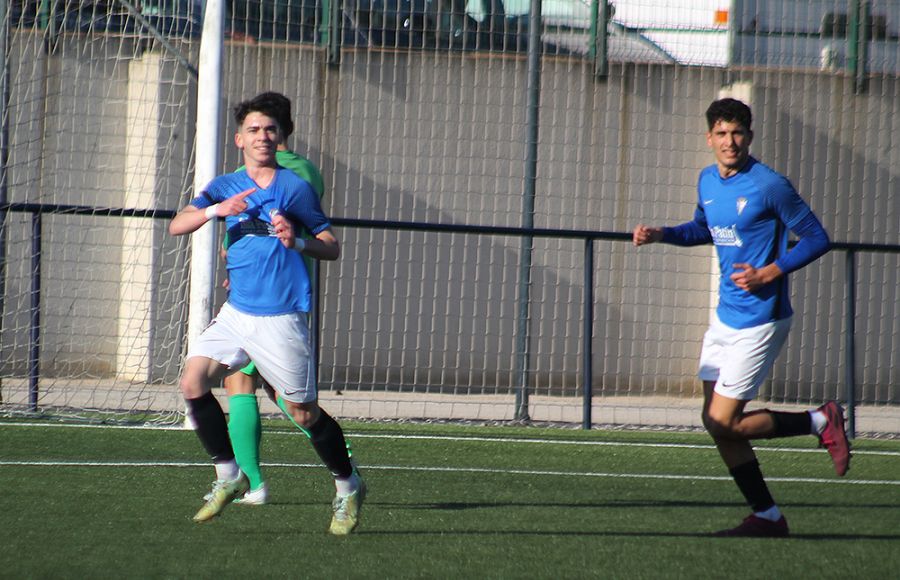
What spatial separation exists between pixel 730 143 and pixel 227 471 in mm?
2517

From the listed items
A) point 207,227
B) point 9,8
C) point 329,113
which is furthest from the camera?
→ point 329,113

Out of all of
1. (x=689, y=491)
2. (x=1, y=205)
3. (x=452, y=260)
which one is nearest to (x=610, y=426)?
(x=452, y=260)

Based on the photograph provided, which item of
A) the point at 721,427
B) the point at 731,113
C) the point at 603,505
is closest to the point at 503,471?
the point at 603,505

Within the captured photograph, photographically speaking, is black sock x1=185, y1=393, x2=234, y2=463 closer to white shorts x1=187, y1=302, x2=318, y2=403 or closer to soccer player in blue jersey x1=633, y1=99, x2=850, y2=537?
white shorts x1=187, y1=302, x2=318, y2=403

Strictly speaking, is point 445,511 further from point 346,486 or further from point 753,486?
point 753,486

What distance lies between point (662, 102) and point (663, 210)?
109 centimetres

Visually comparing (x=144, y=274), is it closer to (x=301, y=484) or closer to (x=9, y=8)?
(x=9, y=8)

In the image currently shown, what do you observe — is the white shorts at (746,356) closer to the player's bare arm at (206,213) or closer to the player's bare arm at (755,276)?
the player's bare arm at (755,276)

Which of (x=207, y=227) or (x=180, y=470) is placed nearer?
(x=180, y=470)

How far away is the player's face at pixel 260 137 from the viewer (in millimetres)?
5195

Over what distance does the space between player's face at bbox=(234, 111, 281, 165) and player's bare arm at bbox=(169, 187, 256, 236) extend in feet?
0.46

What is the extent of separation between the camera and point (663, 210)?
12562 mm

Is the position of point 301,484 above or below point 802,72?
below

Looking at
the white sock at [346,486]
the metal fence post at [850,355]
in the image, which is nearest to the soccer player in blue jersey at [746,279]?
the white sock at [346,486]
